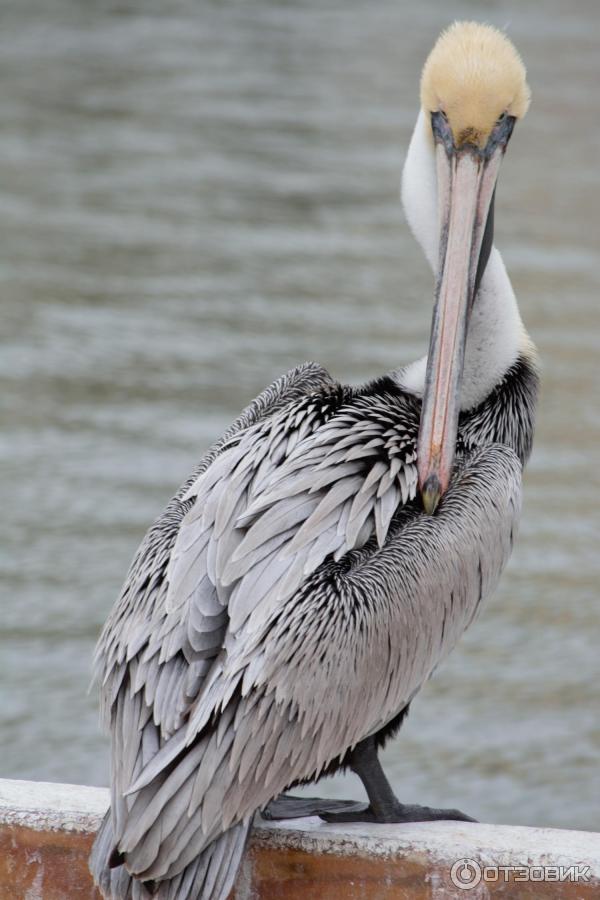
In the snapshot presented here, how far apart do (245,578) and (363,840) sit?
491 mm

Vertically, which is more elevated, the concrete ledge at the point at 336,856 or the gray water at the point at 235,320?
the gray water at the point at 235,320

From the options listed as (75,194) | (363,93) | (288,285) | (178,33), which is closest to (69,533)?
(288,285)

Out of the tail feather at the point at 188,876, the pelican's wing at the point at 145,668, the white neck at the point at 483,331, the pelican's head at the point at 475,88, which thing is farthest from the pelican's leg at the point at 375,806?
the pelican's head at the point at 475,88

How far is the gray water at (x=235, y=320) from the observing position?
4.50 metres

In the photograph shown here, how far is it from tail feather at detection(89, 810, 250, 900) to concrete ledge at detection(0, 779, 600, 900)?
0.17 metres

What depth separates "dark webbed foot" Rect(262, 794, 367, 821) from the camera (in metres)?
2.66

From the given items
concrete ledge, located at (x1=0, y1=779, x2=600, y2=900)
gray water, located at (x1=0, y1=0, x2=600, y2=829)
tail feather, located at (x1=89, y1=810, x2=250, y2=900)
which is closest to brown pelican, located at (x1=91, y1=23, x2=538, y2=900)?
tail feather, located at (x1=89, y1=810, x2=250, y2=900)

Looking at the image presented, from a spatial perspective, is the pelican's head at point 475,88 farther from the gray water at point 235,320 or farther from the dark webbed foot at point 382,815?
the gray water at point 235,320

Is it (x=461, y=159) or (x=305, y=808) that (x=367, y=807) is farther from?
(x=461, y=159)

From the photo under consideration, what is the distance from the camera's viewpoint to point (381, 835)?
2529mm

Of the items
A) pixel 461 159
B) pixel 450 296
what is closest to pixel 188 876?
pixel 450 296

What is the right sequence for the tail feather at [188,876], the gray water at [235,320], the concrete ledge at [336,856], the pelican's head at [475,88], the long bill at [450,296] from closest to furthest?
the tail feather at [188,876] → the concrete ledge at [336,856] → the long bill at [450,296] → the pelican's head at [475,88] → the gray water at [235,320]

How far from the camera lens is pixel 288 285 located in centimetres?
766

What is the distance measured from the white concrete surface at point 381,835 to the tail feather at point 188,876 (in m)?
0.17
